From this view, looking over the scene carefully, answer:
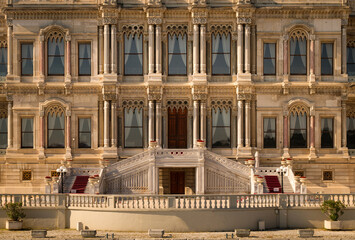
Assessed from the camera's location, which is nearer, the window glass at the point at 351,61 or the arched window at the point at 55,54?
the arched window at the point at 55,54

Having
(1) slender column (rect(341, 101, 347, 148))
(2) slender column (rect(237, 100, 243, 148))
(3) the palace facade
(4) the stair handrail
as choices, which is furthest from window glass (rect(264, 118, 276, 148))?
(4) the stair handrail

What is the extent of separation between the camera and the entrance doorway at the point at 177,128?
163ft

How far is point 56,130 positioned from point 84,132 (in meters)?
1.95

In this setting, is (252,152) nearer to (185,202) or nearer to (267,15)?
(267,15)

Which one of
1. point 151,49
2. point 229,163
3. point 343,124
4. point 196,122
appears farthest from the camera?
point 343,124

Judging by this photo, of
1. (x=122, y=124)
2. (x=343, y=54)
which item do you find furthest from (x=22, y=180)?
(x=343, y=54)

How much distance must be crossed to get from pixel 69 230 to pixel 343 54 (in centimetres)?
2405

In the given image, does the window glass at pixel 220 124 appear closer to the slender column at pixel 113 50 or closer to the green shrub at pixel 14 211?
the slender column at pixel 113 50

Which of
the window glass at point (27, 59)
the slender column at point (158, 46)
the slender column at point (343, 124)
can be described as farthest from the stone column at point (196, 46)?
the window glass at point (27, 59)

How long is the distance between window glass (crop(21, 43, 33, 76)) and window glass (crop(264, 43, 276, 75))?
Result: 16284 mm

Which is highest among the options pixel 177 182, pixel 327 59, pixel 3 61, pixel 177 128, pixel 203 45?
pixel 203 45

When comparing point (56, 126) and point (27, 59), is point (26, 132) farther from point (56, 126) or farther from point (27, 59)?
point (27, 59)

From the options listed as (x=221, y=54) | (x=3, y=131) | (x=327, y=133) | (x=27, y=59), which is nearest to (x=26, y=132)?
(x=3, y=131)

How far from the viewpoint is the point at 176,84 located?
161 ft
